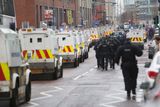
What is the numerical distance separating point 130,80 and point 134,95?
50cm

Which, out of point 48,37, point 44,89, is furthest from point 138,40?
point 44,89

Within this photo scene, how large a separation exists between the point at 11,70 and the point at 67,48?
21605 millimetres

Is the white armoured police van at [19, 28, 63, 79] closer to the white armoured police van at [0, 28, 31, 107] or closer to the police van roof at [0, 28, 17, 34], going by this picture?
the white armoured police van at [0, 28, 31, 107]

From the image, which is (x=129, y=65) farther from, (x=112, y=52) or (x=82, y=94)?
(x=112, y=52)

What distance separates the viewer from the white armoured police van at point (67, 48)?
36.4 metres

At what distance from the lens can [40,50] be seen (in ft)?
89.2

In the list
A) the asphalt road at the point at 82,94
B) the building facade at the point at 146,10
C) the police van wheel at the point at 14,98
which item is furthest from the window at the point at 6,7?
the building facade at the point at 146,10

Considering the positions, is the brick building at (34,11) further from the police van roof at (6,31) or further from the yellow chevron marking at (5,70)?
the yellow chevron marking at (5,70)

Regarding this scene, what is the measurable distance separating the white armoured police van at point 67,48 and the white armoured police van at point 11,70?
19481mm

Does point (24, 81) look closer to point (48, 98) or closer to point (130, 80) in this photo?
point (48, 98)

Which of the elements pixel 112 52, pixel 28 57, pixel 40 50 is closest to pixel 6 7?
pixel 28 57

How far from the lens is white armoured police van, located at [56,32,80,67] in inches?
1435

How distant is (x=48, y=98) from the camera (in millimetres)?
18203

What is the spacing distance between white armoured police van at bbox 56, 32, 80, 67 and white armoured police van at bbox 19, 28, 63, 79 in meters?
8.53
